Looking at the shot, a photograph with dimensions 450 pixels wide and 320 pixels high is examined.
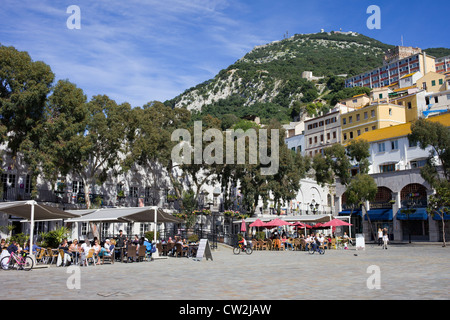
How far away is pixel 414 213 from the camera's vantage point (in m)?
45.0

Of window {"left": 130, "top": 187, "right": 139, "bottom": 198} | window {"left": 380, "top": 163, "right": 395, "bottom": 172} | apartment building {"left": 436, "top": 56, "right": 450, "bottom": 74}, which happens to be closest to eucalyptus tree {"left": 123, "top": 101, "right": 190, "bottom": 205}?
window {"left": 130, "top": 187, "right": 139, "bottom": 198}

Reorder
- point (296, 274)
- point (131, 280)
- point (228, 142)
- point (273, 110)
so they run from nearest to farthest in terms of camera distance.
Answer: point (131, 280) → point (296, 274) → point (228, 142) → point (273, 110)

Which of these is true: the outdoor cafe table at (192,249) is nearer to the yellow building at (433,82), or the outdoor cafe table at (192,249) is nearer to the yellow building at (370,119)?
the yellow building at (370,119)

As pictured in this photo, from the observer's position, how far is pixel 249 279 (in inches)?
522

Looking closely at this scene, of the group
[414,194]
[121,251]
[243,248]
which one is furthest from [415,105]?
[121,251]

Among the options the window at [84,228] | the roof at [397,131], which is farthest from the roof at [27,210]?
the roof at [397,131]

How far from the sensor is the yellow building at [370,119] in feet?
242

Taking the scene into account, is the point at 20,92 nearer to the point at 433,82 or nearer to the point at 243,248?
the point at 243,248

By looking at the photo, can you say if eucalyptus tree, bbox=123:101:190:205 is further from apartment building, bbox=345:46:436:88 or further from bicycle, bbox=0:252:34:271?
apartment building, bbox=345:46:436:88

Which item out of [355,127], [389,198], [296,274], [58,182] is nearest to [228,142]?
[58,182]

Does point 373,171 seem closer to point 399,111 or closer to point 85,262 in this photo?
point 399,111

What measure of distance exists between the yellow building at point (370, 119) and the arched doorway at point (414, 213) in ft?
92.7
